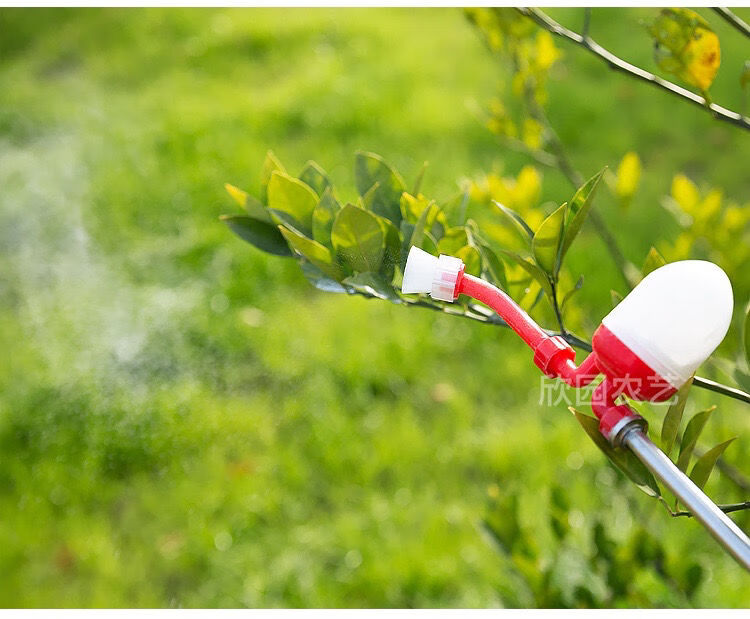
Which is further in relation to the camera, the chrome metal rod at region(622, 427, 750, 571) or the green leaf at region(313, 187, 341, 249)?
the green leaf at region(313, 187, 341, 249)

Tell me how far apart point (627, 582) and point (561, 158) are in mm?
645

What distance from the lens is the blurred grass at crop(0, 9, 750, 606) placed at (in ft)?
5.50

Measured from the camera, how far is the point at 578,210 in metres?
0.62

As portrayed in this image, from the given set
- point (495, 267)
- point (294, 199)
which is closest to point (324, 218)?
point (294, 199)

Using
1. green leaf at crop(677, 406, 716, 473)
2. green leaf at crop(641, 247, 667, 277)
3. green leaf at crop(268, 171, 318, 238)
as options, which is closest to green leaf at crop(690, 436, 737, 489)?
green leaf at crop(677, 406, 716, 473)

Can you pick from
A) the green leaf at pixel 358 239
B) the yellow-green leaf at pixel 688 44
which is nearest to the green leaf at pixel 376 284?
the green leaf at pixel 358 239

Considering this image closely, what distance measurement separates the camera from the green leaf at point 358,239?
0.60 metres

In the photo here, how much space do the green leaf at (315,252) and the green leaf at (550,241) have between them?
17 cm

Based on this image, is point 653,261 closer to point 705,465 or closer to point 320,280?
point 705,465

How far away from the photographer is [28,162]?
271cm

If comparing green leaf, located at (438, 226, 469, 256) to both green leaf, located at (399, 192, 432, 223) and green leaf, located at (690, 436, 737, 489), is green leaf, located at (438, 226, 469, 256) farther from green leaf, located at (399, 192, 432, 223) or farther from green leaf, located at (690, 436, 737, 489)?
green leaf, located at (690, 436, 737, 489)

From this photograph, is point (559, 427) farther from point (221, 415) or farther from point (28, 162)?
point (28, 162)

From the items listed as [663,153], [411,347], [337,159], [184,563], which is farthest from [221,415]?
[663,153]

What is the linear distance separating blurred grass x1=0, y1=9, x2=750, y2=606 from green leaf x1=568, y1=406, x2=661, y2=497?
2.33ft
